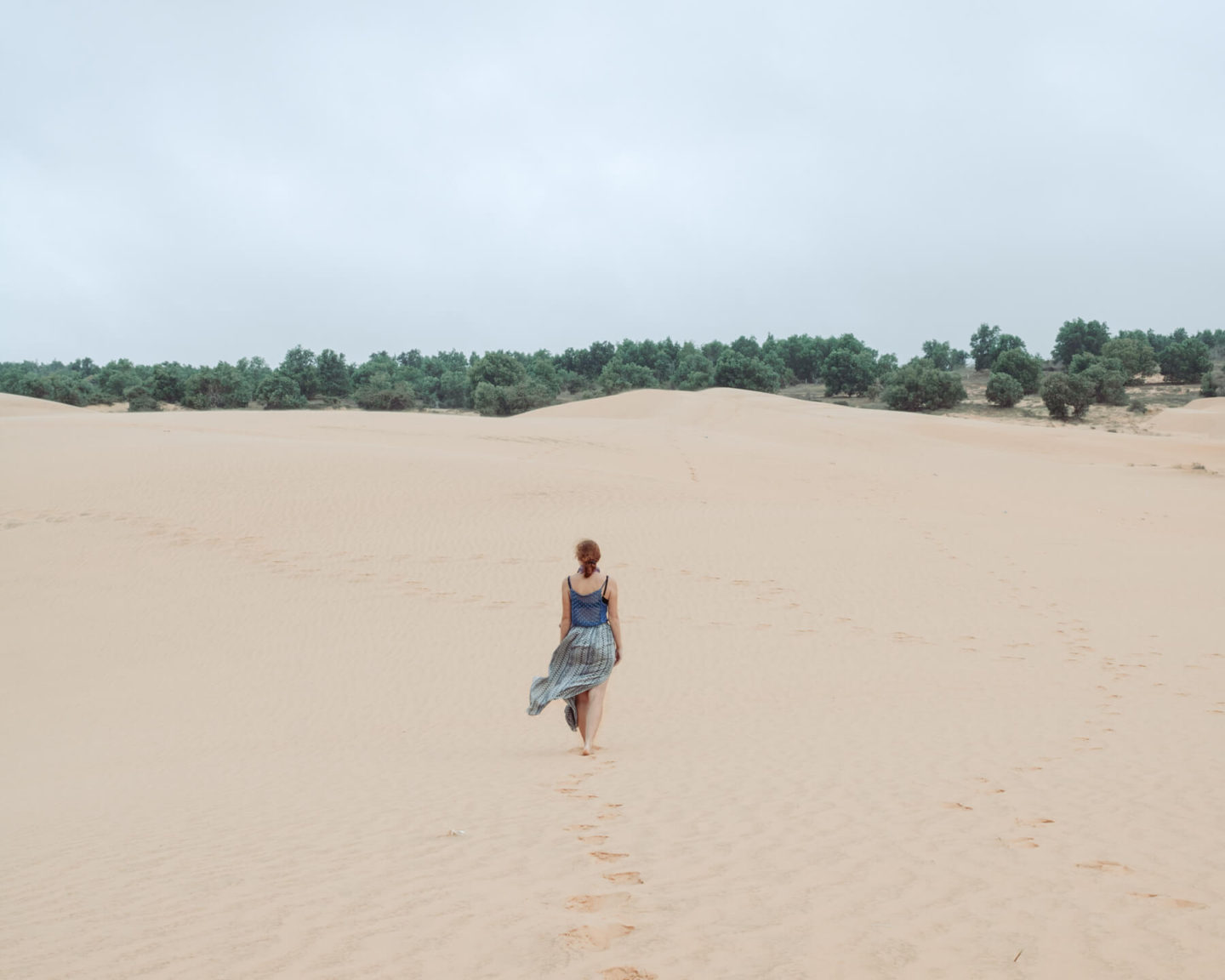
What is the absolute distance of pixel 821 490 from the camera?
22.9 metres

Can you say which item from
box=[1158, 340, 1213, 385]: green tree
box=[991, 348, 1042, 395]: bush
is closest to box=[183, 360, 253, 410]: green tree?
box=[991, 348, 1042, 395]: bush

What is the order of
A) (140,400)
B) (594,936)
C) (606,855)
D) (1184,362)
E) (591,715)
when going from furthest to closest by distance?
1. (1184,362)
2. (140,400)
3. (591,715)
4. (606,855)
5. (594,936)

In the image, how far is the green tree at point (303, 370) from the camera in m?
64.0

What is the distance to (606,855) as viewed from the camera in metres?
4.50

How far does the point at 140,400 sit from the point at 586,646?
57578 millimetres

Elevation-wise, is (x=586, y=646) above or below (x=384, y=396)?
below

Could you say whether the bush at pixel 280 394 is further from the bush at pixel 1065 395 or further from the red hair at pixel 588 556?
the red hair at pixel 588 556

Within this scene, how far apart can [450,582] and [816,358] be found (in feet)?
223

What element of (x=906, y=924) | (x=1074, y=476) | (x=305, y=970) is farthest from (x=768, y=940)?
(x=1074, y=476)

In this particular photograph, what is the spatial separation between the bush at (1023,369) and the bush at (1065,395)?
32.4ft

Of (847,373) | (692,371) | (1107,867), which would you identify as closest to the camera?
(1107,867)

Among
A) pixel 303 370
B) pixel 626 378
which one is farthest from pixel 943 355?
pixel 303 370

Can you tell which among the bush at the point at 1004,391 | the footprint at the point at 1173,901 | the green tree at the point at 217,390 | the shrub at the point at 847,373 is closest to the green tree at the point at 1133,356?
the shrub at the point at 847,373

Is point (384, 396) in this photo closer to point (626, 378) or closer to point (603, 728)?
point (626, 378)
